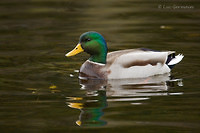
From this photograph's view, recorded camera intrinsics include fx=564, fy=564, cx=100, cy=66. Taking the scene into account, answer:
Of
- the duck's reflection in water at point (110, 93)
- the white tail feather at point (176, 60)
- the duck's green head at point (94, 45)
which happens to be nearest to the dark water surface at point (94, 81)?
the duck's reflection in water at point (110, 93)

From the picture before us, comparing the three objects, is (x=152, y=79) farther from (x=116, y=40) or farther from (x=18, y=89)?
(x=116, y=40)

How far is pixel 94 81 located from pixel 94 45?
0.72m

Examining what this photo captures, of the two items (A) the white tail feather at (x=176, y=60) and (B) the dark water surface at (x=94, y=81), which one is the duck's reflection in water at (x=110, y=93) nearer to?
(B) the dark water surface at (x=94, y=81)

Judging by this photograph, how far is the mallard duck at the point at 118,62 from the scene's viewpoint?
10.1 meters

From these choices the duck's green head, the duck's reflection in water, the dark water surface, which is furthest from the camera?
the duck's green head

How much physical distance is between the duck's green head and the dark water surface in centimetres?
53

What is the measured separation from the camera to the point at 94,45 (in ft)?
34.1

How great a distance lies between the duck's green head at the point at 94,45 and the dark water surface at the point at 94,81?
1.73 feet

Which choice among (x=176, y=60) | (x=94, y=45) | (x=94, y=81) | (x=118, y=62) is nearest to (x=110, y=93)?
(x=94, y=81)

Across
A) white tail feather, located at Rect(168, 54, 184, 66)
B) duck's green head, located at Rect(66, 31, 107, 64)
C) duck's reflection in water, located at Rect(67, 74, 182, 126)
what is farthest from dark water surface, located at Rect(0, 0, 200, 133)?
duck's green head, located at Rect(66, 31, 107, 64)

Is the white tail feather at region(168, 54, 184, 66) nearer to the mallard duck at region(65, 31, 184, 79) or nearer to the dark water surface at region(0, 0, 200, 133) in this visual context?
the mallard duck at region(65, 31, 184, 79)

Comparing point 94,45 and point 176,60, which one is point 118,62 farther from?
point 176,60

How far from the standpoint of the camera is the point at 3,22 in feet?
51.8

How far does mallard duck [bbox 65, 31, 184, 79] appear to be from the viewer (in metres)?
10.1
